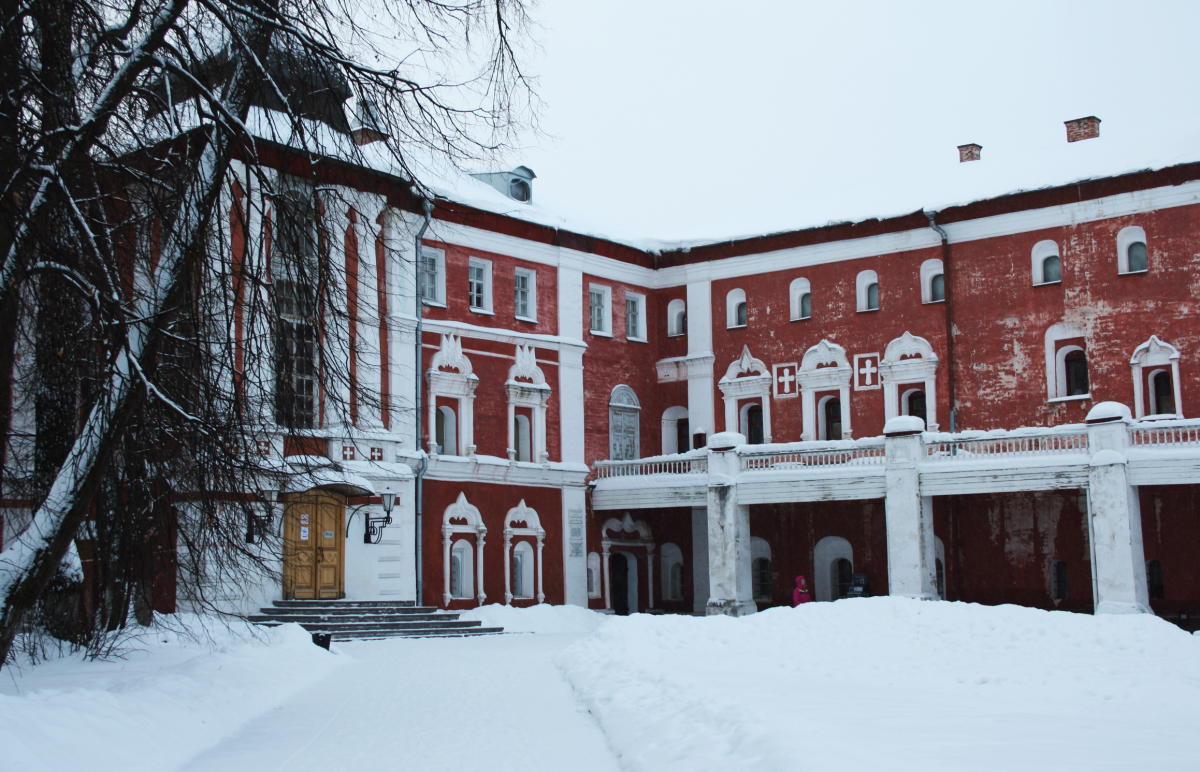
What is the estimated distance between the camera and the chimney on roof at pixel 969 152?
36.1 meters

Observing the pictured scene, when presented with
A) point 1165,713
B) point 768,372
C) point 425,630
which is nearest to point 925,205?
point 768,372

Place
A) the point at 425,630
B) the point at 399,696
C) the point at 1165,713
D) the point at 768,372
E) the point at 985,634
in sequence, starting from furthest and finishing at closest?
the point at 768,372
the point at 425,630
the point at 985,634
the point at 399,696
the point at 1165,713

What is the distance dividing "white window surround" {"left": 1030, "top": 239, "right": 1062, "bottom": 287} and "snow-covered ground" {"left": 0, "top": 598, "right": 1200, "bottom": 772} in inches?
599

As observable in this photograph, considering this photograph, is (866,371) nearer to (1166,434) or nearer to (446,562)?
(1166,434)

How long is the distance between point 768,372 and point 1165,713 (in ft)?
82.5

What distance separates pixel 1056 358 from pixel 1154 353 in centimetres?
226

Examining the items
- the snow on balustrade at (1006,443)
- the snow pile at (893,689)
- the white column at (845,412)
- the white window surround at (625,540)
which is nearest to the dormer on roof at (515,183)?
the white window surround at (625,540)

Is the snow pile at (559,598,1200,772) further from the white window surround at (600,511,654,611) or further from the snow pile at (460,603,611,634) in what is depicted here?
the white window surround at (600,511,654,611)

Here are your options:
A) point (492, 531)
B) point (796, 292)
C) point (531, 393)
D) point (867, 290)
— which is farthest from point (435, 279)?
point (867, 290)

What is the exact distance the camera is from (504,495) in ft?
104

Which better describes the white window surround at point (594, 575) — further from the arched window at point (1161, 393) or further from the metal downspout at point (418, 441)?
the arched window at point (1161, 393)

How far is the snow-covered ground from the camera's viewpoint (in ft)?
27.2

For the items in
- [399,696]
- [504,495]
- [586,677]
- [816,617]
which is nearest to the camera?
[399,696]

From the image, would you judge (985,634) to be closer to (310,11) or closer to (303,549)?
(310,11)
